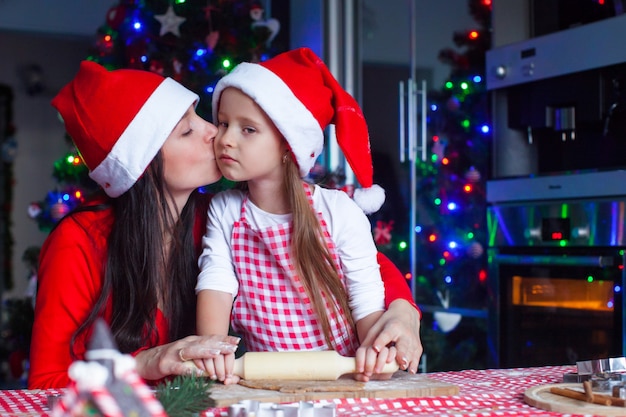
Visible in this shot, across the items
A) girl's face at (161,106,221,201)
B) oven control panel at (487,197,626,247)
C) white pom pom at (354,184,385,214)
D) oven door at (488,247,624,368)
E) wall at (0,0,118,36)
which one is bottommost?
oven door at (488,247,624,368)

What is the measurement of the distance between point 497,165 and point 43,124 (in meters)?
4.65

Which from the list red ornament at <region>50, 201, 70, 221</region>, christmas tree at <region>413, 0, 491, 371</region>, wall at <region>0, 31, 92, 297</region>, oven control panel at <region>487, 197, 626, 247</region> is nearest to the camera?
oven control panel at <region>487, 197, 626, 247</region>

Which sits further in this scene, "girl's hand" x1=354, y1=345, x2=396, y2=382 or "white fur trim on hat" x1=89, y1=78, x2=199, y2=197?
"white fur trim on hat" x1=89, y1=78, x2=199, y2=197

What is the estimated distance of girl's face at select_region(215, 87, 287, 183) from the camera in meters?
1.57

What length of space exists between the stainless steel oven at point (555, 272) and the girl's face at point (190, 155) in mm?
1544

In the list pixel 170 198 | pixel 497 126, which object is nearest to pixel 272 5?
pixel 497 126

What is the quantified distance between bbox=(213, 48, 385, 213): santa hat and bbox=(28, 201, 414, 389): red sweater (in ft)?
0.91

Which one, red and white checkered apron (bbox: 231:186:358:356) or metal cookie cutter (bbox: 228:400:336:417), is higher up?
red and white checkered apron (bbox: 231:186:358:356)

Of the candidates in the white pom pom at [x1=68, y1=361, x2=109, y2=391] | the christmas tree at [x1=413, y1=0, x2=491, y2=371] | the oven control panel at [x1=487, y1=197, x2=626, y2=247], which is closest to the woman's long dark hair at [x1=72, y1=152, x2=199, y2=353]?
the white pom pom at [x1=68, y1=361, x2=109, y2=391]

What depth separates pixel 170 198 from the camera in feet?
5.71

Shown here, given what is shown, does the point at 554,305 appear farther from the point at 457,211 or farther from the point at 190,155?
the point at 190,155

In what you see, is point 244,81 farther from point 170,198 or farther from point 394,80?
point 394,80

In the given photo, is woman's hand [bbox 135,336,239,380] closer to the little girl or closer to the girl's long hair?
the little girl

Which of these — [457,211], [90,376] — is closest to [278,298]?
[90,376]
